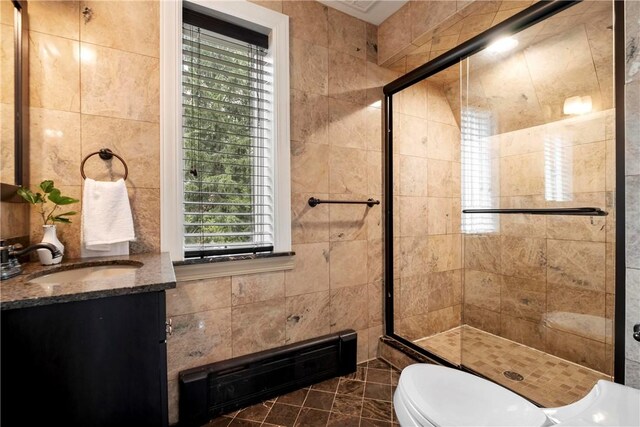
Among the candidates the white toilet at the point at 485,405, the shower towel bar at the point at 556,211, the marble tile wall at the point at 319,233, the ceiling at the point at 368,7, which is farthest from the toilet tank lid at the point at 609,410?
the ceiling at the point at 368,7

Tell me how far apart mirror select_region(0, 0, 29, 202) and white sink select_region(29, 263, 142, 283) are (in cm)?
33

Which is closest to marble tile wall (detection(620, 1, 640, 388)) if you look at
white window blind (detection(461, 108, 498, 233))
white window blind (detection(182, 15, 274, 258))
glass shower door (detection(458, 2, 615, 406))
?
→ glass shower door (detection(458, 2, 615, 406))

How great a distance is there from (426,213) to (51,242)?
2.30 m

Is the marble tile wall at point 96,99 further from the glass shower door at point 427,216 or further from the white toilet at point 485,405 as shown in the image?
the glass shower door at point 427,216

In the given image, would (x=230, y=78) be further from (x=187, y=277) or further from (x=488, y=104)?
(x=488, y=104)

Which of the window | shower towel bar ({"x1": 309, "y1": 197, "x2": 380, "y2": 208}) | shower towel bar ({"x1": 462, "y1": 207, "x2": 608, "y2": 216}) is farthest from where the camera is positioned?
shower towel bar ({"x1": 309, "y1": 197, "x2": 380, "y2": 208})

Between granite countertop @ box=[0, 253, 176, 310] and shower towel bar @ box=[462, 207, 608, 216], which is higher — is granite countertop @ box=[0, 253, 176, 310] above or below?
below

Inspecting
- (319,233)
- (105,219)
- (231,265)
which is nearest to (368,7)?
(319,233)

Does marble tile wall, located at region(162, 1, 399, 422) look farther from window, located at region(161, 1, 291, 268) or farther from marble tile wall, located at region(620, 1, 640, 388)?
marble tile wall, located at region(620, 1, 640, 388)

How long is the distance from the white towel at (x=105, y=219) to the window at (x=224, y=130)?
0.18 metres

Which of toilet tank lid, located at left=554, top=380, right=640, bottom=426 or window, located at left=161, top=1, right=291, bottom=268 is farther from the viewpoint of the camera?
window, located at left=161, top=1, right=291, bottom=268

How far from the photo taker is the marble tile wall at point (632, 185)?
109 cm

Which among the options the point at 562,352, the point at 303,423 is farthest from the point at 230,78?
the point at 562,352

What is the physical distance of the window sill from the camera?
1532mm
